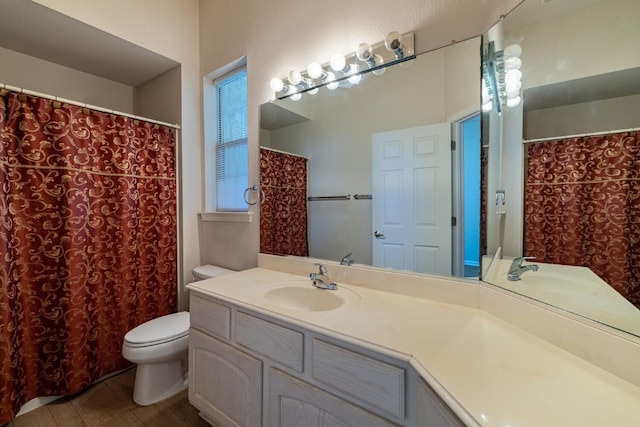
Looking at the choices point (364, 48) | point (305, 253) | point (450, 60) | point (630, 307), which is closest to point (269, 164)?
point (305, 253)

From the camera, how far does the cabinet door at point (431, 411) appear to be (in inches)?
22.2

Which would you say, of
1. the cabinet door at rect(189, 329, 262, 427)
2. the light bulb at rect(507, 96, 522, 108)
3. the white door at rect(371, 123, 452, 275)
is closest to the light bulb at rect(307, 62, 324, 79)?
the white door at rect(371, 123, 452, 275)

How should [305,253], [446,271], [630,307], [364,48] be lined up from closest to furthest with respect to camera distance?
[630,307] → [446,271] → [364,48] → [305,253]

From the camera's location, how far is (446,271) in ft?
3.84

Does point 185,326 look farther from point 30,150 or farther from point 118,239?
point 30,150

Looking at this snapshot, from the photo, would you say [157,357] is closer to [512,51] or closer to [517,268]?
[517,268]

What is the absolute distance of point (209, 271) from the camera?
2.05 m

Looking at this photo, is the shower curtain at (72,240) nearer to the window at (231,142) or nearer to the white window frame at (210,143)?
the white window frame at (210,143)

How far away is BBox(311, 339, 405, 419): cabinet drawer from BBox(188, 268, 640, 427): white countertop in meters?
0.05

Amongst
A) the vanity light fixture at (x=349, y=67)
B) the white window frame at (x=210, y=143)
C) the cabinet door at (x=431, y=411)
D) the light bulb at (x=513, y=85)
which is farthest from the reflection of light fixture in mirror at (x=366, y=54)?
the cabinet door at (x=431, y=411)

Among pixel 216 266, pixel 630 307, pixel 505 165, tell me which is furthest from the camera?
pixel 216 266

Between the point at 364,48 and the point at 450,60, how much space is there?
1.34ft

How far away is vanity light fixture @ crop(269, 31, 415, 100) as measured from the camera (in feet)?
4.08

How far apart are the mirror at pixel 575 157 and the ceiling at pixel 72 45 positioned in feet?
7.50
